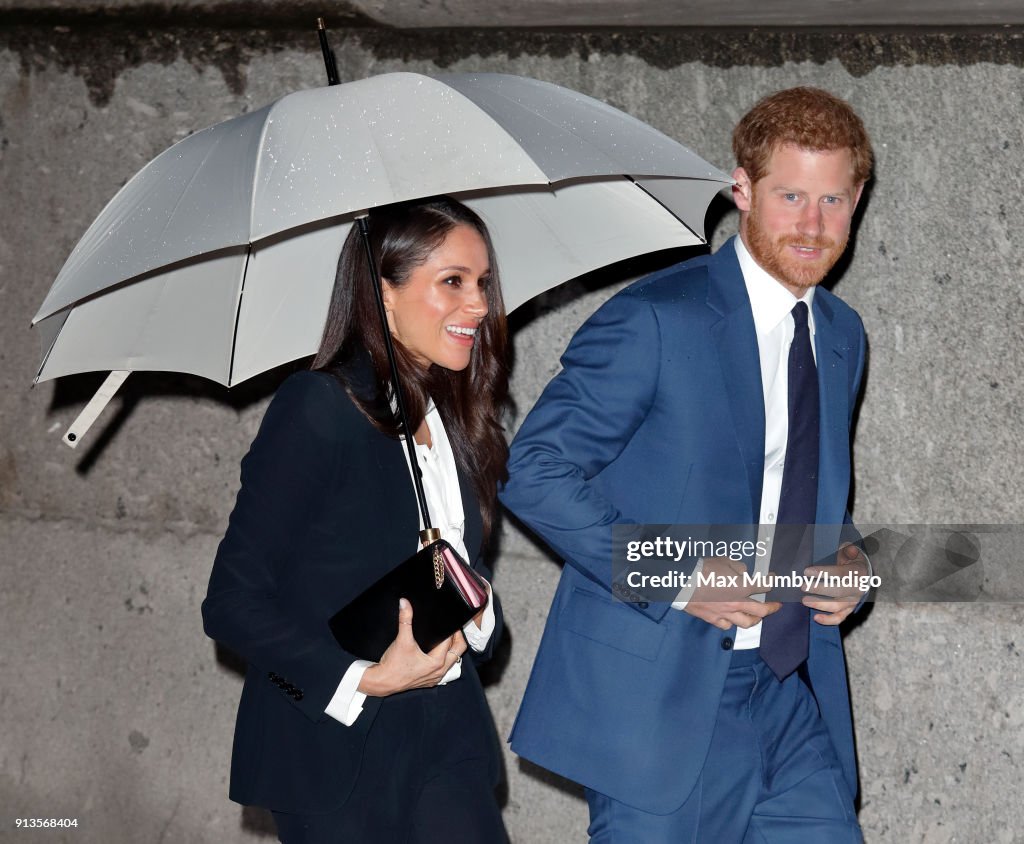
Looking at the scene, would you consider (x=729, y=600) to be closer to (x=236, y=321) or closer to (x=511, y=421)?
(x=236, y=321)

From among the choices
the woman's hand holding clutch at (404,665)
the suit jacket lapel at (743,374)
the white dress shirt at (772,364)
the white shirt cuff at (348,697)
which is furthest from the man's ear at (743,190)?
the white shirt cuff at (348,697)

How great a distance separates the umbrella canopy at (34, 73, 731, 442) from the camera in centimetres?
273

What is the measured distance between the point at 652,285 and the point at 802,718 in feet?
3.53

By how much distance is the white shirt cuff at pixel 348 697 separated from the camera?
113 inches

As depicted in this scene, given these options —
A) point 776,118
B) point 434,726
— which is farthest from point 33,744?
point 776,118

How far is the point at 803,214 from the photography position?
128 inches

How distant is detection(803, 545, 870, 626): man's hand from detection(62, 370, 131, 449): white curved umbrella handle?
1.64 m

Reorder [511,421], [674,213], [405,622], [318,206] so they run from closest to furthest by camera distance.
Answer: [318,206] → [405,622] → [674,213] → [511,421]

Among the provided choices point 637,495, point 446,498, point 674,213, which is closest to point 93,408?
point 446,498

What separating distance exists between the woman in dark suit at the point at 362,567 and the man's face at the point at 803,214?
68cm

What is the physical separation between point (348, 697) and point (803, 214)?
1.51m

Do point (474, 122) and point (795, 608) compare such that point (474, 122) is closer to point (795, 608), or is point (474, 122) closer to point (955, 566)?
point (795, 608)

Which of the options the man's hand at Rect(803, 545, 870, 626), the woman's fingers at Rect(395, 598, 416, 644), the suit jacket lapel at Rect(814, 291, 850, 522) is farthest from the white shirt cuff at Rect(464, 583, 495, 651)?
the suit jacket lapel at Rect(814, 291, 850, 522)

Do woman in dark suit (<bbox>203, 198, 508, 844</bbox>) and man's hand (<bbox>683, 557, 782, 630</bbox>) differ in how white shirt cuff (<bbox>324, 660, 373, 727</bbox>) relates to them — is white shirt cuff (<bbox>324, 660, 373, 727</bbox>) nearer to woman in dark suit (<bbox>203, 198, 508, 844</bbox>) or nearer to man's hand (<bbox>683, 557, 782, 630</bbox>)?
woman in dark suit (<bbox>203, 198, 508, 844</bbox>)
